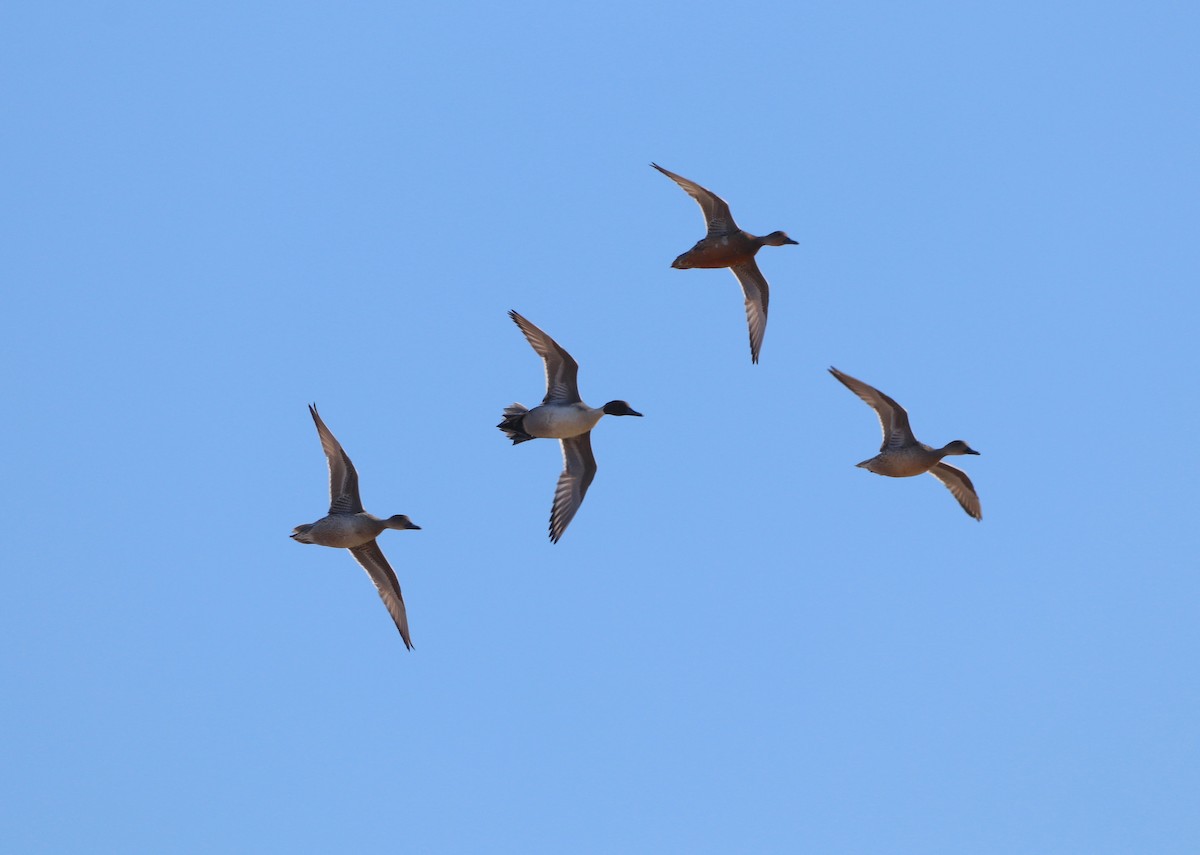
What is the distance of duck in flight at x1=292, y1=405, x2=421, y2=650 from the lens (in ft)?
60.5

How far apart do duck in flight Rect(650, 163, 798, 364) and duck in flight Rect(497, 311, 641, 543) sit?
2.72 m

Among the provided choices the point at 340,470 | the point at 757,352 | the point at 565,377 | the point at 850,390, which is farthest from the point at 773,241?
the point at 340,470

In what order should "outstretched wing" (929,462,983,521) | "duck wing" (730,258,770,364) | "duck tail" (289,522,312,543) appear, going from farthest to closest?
"duck wing" (730,258,770,364)
"outstretched wing" (929,462,983,521)
"duck tail" (289,522,312,543)

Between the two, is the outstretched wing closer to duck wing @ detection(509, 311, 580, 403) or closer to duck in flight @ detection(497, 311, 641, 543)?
duck in flight @ detection(497, 311, 641, 543)

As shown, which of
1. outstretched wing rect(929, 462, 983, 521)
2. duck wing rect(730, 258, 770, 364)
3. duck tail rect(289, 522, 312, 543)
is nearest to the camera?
duck tail rect(289, 522, 312, 543)

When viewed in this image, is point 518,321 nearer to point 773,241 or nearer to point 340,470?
point 340,470

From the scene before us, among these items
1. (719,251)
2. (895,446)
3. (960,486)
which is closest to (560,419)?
(719,251)

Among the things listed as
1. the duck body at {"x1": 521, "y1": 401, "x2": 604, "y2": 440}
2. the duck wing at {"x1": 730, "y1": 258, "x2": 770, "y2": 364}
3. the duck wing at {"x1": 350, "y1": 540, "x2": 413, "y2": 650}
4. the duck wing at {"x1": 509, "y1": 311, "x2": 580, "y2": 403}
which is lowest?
the duck wing at {"x1": 350, "y1": 540, "x2": 413, "y2": 650}

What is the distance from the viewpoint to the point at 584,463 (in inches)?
765

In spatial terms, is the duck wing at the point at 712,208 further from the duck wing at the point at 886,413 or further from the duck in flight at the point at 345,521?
the duck in flight at the point at 345,521

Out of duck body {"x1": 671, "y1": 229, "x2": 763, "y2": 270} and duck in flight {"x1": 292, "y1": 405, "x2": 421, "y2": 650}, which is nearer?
duck in flight {"x1": 292, "y1": 405, "x2": 421, "y2": 650}

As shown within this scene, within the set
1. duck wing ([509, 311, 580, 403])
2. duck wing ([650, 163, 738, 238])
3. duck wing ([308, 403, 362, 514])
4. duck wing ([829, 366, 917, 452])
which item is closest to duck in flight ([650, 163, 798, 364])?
duck wing ([650, 163, 738, 238])

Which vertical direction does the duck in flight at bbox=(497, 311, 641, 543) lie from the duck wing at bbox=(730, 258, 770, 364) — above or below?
below

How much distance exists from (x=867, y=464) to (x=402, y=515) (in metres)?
6.02
